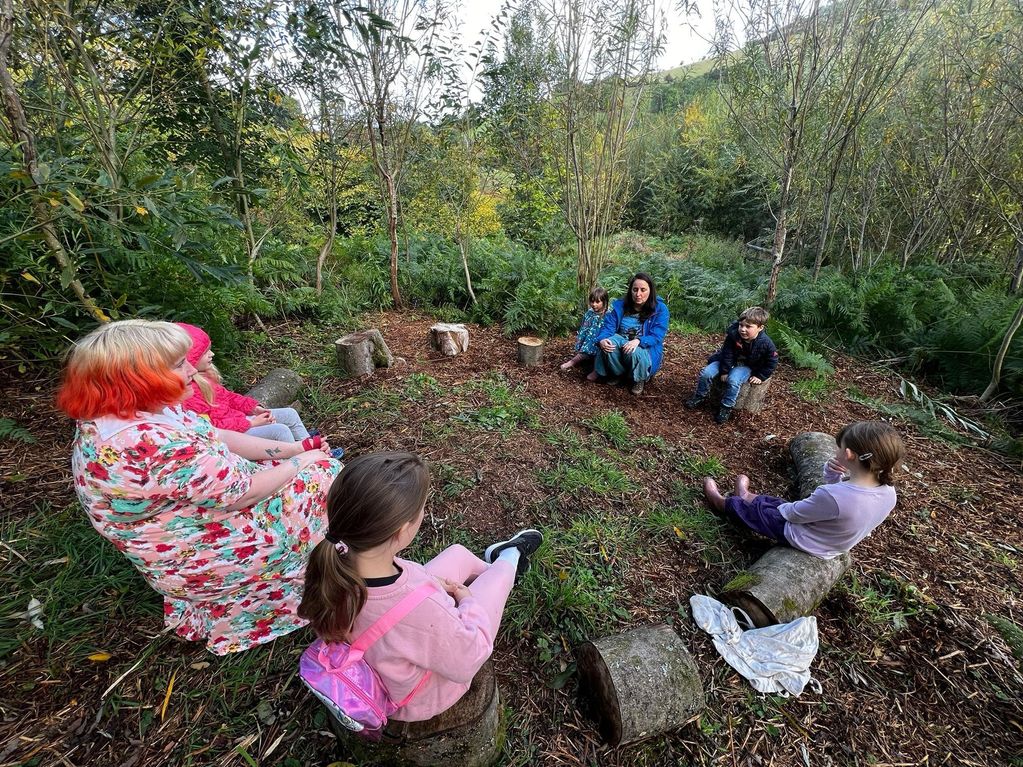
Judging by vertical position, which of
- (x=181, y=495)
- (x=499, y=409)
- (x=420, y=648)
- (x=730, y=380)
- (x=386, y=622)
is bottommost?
(x=499, y=409)

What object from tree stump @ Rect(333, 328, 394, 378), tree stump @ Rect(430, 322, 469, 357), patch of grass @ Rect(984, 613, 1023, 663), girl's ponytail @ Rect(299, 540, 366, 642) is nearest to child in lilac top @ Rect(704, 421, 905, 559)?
patch of grass @ Rect(984, 613, 1023, 663)

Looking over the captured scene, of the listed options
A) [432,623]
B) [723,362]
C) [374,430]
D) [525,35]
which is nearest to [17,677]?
[432,623]

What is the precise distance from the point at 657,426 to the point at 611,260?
6664mm

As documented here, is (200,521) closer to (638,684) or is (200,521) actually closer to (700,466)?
(638,684)

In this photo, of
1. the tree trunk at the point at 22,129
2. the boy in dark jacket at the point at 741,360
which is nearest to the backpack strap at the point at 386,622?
the tree trunk at the point at 22,129

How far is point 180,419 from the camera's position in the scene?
4.93ft

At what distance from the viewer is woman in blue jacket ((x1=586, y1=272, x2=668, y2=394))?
438 cm

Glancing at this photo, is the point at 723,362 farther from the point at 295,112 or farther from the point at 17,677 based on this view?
the point at 295,112

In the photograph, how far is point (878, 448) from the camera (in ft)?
7.36

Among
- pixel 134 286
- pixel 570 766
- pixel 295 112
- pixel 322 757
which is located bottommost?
pixel 570 766

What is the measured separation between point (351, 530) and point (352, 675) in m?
→ 0.44

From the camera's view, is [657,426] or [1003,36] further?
[1003,36]

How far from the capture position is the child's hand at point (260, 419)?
2635 mm

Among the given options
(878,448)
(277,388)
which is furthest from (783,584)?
(277,388)
